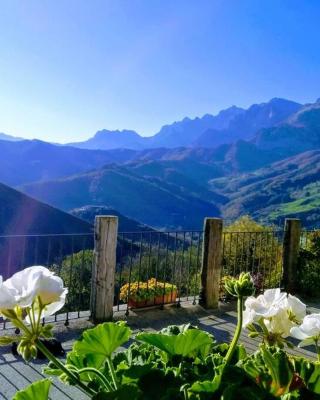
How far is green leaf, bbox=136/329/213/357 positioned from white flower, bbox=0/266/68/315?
0.56ft

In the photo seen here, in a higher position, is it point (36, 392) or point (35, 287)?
point (35, 287)

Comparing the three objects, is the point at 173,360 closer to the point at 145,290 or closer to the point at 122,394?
the point at 122,394

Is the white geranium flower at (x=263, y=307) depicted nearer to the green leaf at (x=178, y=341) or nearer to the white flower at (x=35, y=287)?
the green leaf at (x=178, y=341)

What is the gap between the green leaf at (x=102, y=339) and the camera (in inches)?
30.9

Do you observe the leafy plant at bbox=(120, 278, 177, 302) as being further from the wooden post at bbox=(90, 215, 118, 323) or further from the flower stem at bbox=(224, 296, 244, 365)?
the flower stem at bbox=(224, 296, 244, 365)

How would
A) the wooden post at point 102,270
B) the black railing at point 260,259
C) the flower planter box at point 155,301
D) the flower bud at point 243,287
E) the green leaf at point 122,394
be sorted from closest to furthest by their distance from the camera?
the green leaf at point 122,394
the flower bud at point 243,287
the wooden post at point 102,270
the flower planter box at point 155,301
the black railing at point 260,259

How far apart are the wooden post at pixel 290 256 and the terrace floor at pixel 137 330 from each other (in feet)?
1.74

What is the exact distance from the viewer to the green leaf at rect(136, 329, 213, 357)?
0.79 metres

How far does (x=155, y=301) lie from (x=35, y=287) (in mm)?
4808

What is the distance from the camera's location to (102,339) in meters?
0.78

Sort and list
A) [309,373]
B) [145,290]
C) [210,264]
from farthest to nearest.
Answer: [210,264]
[145,290]
[309,373]

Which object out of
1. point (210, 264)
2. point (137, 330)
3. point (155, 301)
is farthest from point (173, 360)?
point (210, 264)

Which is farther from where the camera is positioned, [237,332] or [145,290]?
[145,290]

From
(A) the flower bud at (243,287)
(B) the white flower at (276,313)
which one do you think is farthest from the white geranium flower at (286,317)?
(A) the flower bud at (243,287)
